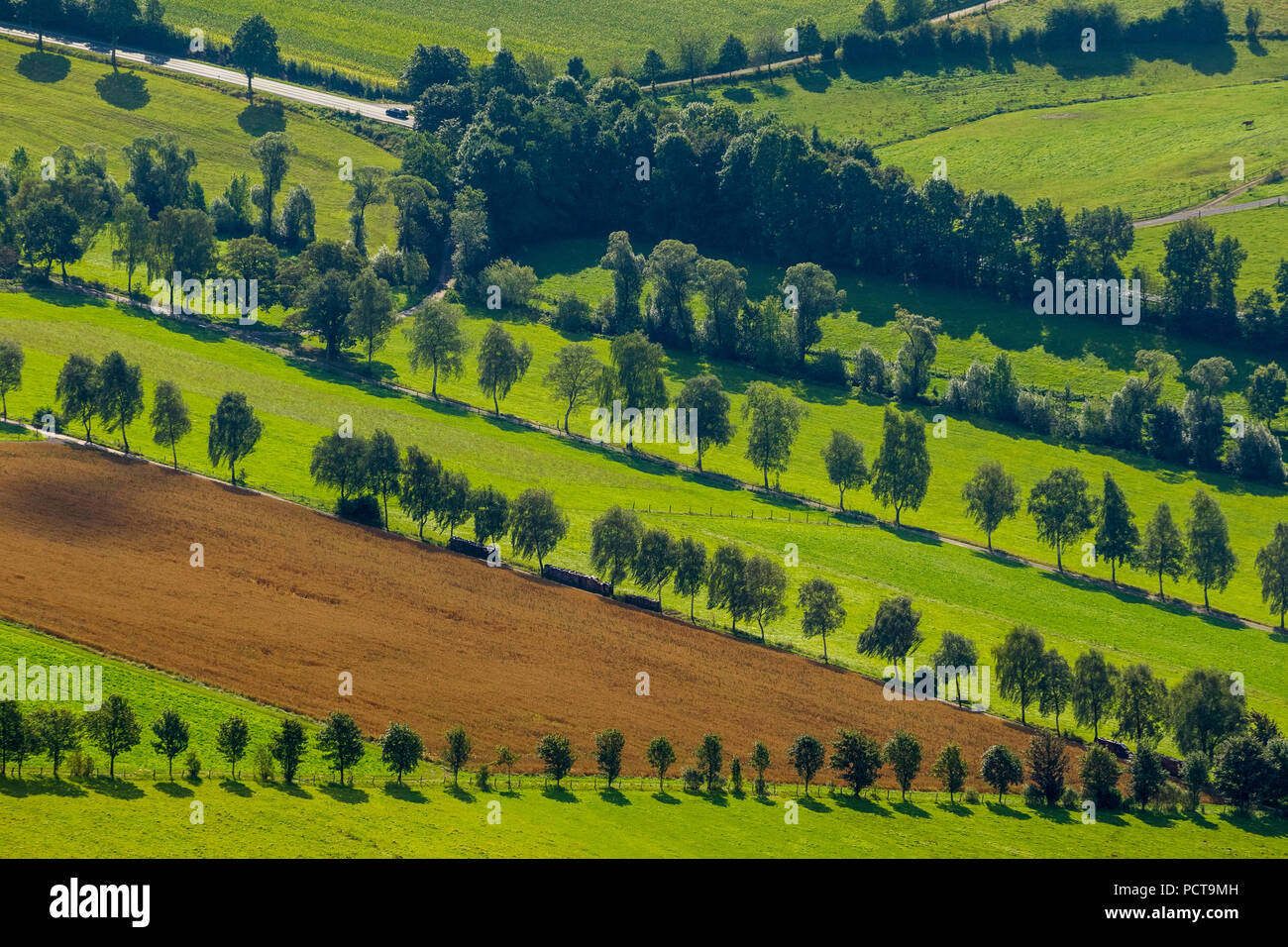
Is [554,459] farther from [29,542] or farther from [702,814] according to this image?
[702,814]

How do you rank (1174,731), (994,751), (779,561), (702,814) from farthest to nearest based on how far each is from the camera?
(779,561)
(1174,731)
(994,751)
(702,814)

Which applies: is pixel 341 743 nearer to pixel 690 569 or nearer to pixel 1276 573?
pixel 690 569

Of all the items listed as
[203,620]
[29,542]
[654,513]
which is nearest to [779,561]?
[654,513]

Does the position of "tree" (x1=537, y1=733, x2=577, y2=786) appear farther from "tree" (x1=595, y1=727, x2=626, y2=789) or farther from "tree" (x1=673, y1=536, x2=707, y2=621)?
"tree" (x1=673, y1=536, x2=707, y2=621)

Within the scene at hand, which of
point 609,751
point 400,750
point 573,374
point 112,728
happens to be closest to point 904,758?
point 609,751

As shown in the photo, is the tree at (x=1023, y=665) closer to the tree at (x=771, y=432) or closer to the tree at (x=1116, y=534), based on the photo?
the tree at (x=1116, y=534)

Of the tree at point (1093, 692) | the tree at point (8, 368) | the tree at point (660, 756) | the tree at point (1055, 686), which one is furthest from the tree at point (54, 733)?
the tree at point (1093, 692)

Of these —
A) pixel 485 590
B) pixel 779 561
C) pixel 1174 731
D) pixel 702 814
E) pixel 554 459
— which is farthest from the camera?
pixel 554 459
